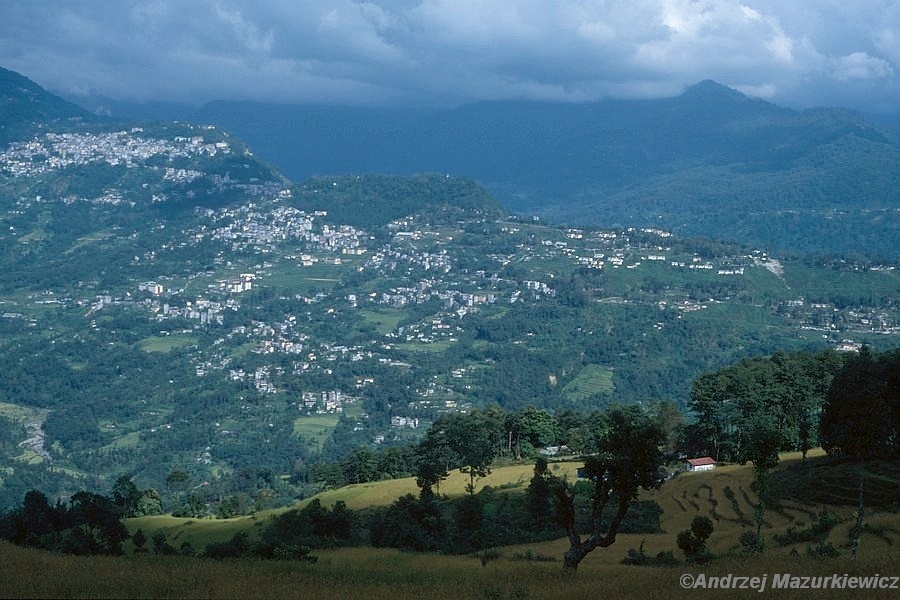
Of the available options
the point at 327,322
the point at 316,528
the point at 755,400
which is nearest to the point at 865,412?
the point at 316,528

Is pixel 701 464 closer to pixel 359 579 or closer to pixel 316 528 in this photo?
pixel 316 528

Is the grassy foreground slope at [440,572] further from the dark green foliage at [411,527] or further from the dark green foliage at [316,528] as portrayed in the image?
the dark green foliage at [316,528]

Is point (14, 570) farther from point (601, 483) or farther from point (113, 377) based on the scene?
point (113, 377)

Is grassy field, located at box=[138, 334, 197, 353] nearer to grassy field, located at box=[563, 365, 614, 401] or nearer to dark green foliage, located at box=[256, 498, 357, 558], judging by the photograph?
grassy field, located at box=[563, 365, 614, 401]

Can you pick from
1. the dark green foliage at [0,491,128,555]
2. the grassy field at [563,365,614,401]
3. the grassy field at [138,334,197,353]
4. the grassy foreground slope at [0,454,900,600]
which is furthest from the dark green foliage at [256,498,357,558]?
the grassy field at [138,334,197,353]

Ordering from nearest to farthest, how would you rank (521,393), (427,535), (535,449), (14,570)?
(14,570), (427,535), (535,449), (521,393)

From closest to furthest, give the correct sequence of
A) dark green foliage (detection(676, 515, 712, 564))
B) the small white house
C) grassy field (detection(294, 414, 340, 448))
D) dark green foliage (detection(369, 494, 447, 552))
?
dark green foliage (detection(676, 515, 712, 564)), dark green foliage (detection(369, 494, 447, 552)), the small white house, grassy field (detection(294, 414, 340, 448))

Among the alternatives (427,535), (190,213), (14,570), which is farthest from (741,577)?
(190,213)

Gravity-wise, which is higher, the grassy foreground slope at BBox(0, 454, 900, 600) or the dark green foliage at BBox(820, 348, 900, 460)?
the dark green foliage at BBox(820, 348, 900, 460)

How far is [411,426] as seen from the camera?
3231 inches

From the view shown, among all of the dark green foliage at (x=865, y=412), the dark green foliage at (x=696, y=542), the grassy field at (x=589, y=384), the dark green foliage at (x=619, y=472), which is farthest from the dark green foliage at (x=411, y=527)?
the grassy field at (x=589, y=384)

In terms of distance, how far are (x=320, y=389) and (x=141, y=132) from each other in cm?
12962

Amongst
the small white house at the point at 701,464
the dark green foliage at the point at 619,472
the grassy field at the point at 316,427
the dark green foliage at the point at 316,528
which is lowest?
the grassy field at the point at 316,427

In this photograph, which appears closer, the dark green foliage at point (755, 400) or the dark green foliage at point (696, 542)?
the dark green foliage at point (696, 542)
